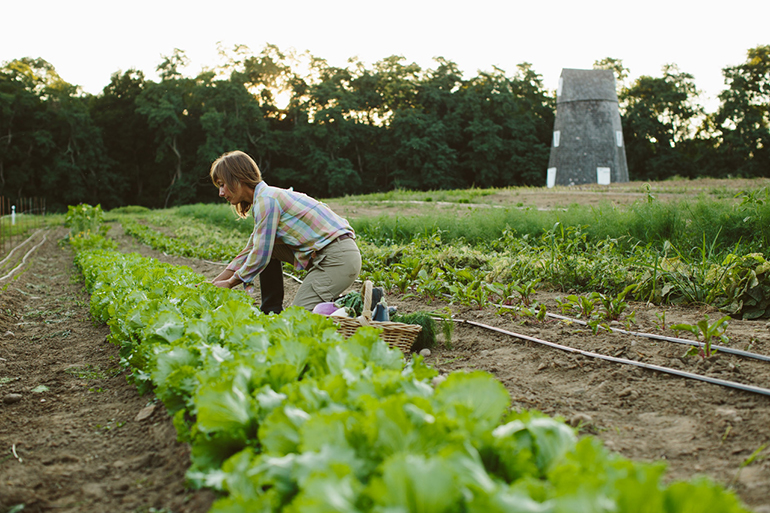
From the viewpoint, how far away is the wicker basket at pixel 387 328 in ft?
11.7

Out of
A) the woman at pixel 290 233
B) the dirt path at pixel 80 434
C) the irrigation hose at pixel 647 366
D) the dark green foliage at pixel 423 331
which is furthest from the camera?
the woman at pixel 290 233

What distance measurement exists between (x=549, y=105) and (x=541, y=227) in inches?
1644

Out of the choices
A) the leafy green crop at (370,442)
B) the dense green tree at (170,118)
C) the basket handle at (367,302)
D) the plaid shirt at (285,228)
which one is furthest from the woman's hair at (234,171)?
the dense green tree at (170,118)

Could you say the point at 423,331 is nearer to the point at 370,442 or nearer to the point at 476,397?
the point at 476,397

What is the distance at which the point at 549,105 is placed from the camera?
46.3m

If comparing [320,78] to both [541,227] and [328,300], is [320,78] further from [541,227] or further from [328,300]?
[328,300]

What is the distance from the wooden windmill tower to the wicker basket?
2614 centimetres

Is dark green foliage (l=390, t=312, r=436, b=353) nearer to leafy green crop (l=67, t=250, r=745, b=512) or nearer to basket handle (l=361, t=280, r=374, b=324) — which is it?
basket handle (l=361, t=280, r=374, b=324)

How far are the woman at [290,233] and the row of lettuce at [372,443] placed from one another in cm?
183

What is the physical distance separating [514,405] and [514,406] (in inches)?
0.6

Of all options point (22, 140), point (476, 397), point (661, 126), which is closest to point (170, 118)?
point (22, 140)

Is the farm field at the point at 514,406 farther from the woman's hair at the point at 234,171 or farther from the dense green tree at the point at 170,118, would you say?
the dense green tree at the point at 170,118

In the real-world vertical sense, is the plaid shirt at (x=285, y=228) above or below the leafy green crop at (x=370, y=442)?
above

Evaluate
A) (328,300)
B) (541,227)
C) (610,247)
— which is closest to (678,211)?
(610,247)
